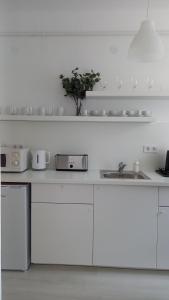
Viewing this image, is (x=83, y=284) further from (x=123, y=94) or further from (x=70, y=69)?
(x=70, y=69)

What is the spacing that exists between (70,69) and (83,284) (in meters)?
2.31

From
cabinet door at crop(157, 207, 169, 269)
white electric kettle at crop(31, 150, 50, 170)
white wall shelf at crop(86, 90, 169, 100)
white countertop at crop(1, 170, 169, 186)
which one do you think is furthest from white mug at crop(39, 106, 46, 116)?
cabinet door at crop(157, 207, 169, 269)

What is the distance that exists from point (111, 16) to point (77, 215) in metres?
2.27

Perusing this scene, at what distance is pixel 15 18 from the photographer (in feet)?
10.4

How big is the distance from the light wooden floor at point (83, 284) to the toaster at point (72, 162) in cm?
104

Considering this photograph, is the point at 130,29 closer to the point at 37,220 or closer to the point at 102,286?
the point at 37,220

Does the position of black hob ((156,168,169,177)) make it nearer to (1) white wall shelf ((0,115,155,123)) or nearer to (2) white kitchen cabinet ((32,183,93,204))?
(1) white wall shelf ((0,115,155,123))

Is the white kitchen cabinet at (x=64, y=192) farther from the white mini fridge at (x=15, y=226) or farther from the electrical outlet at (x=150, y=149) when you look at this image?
the electrical outlet at (x=150, y=149)

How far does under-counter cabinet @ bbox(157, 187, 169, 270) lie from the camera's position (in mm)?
2557

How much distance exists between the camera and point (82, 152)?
3.25m

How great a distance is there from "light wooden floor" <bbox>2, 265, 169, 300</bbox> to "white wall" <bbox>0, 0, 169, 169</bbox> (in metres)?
1.19

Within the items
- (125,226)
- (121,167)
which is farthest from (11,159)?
(125,226)

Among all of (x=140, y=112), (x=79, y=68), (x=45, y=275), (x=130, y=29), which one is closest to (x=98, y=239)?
(x=45, y=275)

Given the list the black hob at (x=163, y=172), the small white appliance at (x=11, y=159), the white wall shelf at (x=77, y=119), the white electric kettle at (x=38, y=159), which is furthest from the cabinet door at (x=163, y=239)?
the small white appliance at (x=11, y=159)
